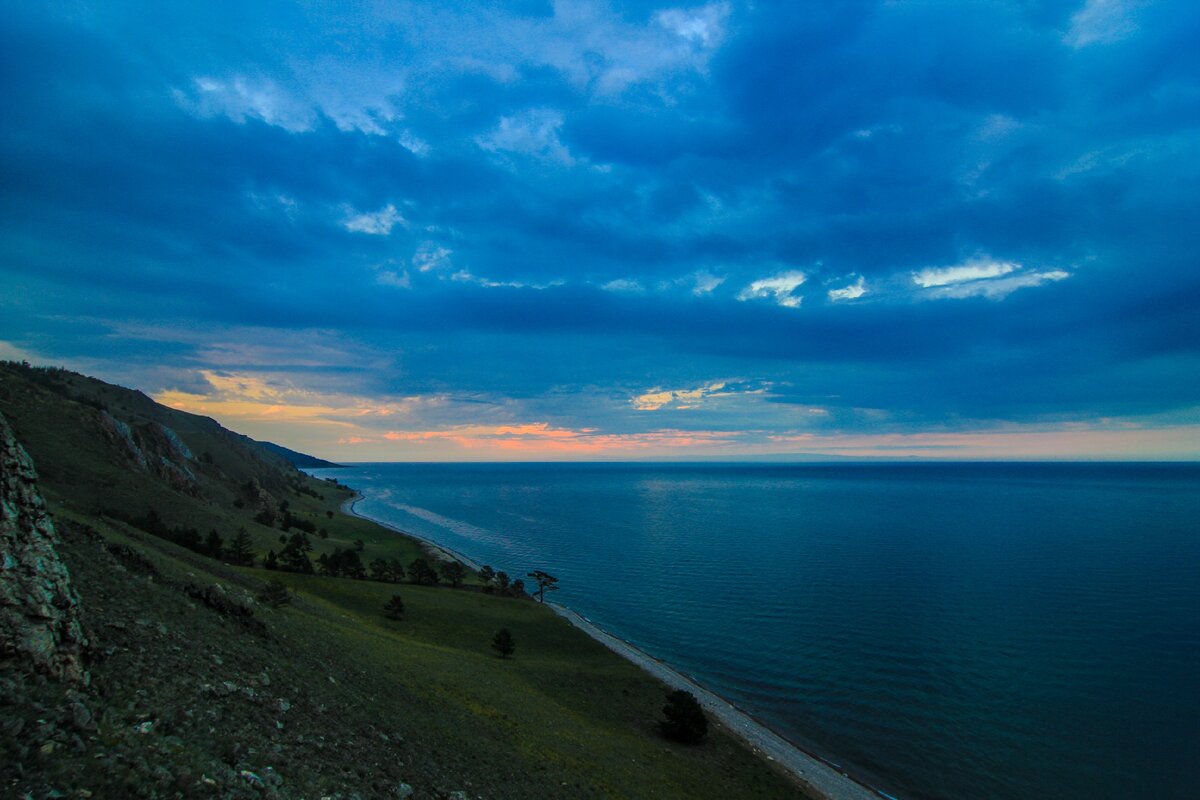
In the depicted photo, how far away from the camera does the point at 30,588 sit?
1280 centimetres

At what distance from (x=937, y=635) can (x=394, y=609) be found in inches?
2217

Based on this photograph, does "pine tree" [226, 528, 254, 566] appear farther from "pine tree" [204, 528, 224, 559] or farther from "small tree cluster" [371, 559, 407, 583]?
"small tree cluster" [371, 559, 407, 583]

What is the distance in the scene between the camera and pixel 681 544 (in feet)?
365

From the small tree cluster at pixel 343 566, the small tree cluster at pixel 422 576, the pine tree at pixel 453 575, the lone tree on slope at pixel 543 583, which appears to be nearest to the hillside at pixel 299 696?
the small tree cluster at pixel 343 566

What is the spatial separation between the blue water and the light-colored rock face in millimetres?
39577

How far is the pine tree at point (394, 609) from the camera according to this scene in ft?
173

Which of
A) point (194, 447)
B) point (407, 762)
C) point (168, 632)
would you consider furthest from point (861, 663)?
point (194, 447)

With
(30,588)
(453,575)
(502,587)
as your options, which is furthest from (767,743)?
(453,575)

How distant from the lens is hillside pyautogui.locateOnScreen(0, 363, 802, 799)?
11.6 metres

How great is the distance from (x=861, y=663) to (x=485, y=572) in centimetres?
4858

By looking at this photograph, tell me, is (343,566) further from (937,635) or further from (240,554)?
(937,635)

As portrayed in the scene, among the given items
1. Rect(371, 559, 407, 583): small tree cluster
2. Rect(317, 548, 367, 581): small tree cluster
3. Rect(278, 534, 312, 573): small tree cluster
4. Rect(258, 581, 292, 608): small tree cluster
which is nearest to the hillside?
Rect(258, 581, 292, 608): small tree cluster

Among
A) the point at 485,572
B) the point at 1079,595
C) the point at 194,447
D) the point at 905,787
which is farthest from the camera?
the point at 194,447

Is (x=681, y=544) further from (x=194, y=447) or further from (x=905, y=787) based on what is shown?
(x=194, y=447)
